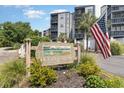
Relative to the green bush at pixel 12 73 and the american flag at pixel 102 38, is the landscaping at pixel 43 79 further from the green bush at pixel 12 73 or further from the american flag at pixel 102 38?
the american flag at pixel 102 38

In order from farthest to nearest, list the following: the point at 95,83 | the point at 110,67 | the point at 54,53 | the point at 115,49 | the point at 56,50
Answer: the point at 115,49 → the point at 110,67 → the point at 56,50 → the point at 54,53 → the point at 95,83

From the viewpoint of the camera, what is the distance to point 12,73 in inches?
504

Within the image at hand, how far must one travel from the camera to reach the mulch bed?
507 inches

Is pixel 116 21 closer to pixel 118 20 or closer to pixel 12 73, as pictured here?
pixel 118 20

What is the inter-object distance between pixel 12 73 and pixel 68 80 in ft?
6.77

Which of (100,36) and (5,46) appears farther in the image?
(5,46)

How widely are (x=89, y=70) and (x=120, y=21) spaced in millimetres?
65232

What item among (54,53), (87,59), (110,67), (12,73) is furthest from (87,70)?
(110,67)

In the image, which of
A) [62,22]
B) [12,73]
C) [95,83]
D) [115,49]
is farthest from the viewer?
[62,22]

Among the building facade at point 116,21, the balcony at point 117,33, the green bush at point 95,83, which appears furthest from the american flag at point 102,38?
the building facade at point 116,21

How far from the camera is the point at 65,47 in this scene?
1540 centimetres
